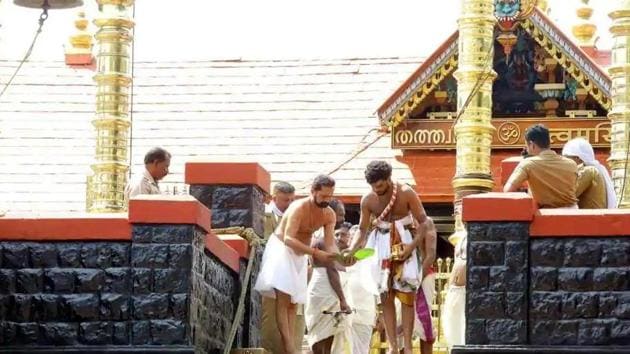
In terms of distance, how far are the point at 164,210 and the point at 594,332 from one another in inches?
134

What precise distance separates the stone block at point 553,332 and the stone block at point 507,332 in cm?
7

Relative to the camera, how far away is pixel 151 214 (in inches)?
755

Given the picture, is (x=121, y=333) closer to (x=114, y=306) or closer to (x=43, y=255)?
(x=114, y=306)

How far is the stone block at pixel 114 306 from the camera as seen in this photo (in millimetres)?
19234

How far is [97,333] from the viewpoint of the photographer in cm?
1927

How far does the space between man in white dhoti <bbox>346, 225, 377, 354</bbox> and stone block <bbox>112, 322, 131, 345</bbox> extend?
397 cm

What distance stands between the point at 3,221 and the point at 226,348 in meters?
2.30

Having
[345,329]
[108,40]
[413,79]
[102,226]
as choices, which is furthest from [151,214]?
[413,79]

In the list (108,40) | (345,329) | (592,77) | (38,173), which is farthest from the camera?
(38,173)

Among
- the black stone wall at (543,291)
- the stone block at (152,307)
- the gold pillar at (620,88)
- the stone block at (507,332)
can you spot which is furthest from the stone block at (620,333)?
the gold pillar at (620,88)

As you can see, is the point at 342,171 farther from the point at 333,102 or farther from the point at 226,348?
the point at 226,348

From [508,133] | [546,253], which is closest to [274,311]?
[546,253]

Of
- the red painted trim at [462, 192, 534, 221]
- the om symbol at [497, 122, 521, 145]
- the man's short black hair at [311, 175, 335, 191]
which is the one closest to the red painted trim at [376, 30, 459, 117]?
the om symbol at [497, 122, 521, 145]

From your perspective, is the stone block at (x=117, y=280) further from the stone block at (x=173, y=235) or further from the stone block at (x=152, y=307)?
the stone block at (x=173, y=235)
